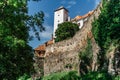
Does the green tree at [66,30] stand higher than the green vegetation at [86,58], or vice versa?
the green tree at [66,30]

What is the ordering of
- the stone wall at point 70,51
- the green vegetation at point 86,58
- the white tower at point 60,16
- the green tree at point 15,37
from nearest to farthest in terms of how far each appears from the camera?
1. the green tree at point 15,37
2. the green vegetation at point 86,58
3. the stone wall at point 70,51
4. the white tower at point 60,16

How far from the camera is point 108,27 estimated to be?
70.6 feet

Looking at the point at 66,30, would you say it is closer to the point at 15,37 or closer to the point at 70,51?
the point at 70,51

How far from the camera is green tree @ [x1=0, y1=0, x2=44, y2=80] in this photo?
14.5 m

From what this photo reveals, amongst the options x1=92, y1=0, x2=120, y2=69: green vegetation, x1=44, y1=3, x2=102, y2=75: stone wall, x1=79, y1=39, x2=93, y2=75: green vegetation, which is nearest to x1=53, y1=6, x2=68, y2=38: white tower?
x1=44, y1=3, x2=102, y2=75: stone wall

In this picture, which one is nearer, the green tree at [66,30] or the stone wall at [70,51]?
the stone wall at [70,51]

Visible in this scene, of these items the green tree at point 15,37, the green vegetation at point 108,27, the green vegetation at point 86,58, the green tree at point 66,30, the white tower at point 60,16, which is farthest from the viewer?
the white tower at point 60,16

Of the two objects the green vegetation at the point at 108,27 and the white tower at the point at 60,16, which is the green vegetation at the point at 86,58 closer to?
the green vegetation at the point at 108,27

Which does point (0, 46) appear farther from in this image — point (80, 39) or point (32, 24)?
point (80, 39)

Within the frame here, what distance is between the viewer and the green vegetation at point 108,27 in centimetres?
2117

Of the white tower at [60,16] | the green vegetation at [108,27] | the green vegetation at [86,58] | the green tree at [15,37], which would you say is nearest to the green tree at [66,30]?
the white tower at [60,16]

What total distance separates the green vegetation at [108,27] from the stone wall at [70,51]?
1692mm

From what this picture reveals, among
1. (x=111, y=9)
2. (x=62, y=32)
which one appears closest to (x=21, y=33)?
(x=111, y=9)

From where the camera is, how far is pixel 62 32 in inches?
2496
